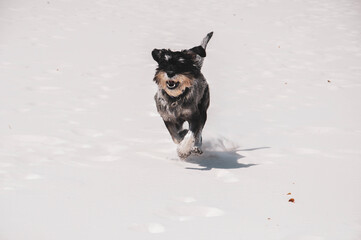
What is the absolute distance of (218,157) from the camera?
604cm

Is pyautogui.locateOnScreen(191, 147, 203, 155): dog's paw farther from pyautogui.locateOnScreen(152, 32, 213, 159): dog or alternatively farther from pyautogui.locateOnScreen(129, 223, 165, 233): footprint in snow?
pyautogui.locateOnScreen(129, 223, 165, 233): footprint in snow

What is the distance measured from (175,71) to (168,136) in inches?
69.0

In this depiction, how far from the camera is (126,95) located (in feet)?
28.9

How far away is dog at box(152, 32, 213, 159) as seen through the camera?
5.34 meters

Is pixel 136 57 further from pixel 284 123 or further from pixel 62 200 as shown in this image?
pixel 62 200

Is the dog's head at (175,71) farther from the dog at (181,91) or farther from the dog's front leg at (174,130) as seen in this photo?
the dog's front leg at (174,130)

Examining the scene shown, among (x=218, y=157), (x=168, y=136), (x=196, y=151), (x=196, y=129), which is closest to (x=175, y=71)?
(x=196, y=129)

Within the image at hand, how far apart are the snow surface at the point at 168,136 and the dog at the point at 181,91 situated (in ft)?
1.18

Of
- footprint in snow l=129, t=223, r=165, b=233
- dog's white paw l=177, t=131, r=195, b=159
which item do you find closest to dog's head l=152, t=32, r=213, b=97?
dog's white paw l=177, t=131, r=195, b=159

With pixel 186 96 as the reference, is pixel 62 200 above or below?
below

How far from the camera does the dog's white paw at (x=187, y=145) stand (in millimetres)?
5559

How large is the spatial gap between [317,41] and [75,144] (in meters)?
9.75

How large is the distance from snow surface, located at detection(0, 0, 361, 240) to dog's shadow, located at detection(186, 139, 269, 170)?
0.09 ft

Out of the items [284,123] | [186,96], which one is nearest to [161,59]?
[186,96]
